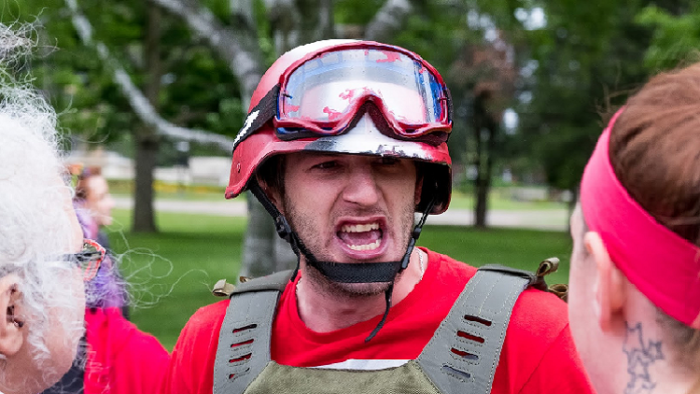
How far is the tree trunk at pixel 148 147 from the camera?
20.1m

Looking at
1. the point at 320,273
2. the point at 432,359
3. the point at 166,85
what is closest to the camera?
the point at 432,359

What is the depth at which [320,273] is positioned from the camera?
260cm

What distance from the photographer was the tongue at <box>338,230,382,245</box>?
8.21 ft

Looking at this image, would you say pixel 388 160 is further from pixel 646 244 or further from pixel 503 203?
pixel 503 203

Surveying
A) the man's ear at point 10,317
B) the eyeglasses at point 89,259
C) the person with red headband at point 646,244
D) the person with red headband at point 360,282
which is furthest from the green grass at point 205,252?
the person with red headband at point 646,244

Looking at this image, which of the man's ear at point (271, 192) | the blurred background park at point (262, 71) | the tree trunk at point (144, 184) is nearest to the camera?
the man's ear at point (271, 192)

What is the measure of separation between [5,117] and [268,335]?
1.01 metres

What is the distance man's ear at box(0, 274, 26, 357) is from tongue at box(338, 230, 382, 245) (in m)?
1.03

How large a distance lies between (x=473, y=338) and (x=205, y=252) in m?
15.9

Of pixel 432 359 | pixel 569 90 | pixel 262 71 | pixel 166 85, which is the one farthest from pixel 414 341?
pixel 569 90

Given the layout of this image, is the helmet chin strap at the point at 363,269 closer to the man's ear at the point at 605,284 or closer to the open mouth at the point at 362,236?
the open mouth at the point at 362,236

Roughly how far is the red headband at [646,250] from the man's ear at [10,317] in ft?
4.71

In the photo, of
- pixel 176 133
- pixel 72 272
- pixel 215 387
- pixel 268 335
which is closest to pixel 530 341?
pixel 268 335

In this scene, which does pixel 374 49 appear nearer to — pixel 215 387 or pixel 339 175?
pixel 339 175
